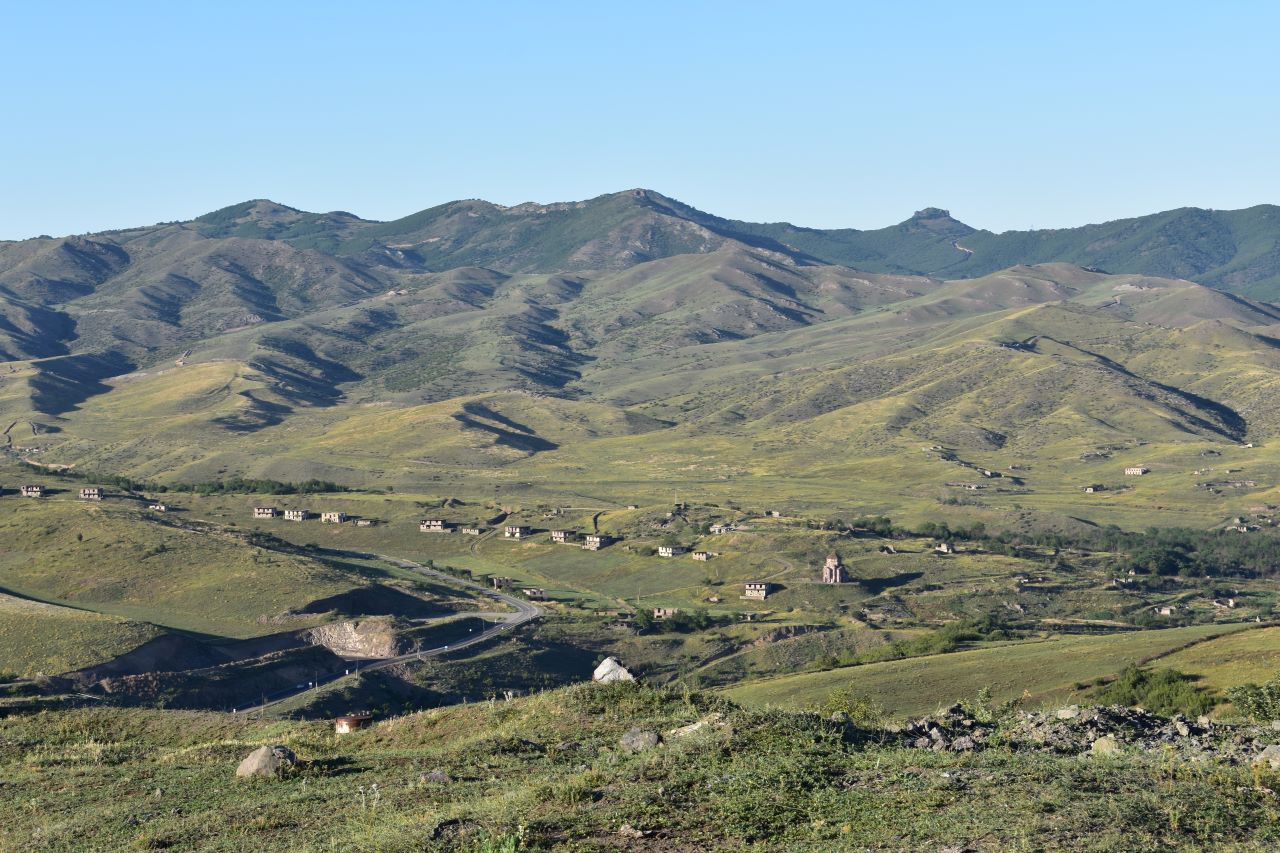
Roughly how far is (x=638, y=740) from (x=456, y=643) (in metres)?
119

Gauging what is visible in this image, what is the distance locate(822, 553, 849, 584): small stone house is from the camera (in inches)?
7515

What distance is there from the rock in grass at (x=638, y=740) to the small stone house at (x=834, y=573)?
15831 cm

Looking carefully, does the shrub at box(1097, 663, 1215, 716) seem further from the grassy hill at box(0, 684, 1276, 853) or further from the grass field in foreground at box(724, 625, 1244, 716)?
the grassy hill at box(0, 684, 1276, 853)

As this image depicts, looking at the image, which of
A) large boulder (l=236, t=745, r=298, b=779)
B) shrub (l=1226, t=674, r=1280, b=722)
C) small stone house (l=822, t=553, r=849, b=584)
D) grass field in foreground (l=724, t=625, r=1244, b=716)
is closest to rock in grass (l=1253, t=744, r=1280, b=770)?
shrub (l=1226, t=674, r=1280, b=722)

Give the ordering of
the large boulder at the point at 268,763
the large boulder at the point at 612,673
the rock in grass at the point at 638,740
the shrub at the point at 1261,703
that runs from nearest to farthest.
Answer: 1. the rock in grass at the point at 638,740
2. the large boulder at the point at 268,763
3. the large boulder at the point at 612,673
4. the shrub at the point at 1261,703

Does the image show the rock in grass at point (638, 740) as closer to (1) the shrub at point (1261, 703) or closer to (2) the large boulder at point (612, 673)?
(2) the large boulder at point (612, 673)

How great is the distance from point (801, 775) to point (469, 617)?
137 metres

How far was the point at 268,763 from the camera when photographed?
35.3m

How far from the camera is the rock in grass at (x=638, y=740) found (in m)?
33.7

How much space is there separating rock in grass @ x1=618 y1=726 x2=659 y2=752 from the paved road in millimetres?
83920

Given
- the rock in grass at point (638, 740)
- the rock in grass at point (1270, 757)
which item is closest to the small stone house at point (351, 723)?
the rock in grass at point (638, 740)

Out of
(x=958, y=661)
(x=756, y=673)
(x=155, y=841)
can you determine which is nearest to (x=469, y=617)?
(x=756, y=673)

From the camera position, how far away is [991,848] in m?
25.1

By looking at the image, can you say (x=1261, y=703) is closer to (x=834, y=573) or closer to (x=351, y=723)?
(x=351, y=723)
